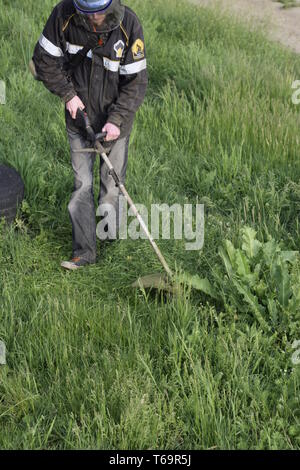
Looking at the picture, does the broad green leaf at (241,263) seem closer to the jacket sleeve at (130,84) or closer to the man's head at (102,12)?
the jacket sleeve at (130,84)

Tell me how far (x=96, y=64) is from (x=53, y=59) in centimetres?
27

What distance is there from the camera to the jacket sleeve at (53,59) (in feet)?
13.6

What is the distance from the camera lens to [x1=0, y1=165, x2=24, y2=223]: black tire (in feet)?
15.3

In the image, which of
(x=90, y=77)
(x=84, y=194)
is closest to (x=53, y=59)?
(x=90, y=77)

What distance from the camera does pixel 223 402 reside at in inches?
120

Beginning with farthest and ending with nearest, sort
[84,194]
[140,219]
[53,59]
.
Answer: [84,194]
[53,59]
[140,219]

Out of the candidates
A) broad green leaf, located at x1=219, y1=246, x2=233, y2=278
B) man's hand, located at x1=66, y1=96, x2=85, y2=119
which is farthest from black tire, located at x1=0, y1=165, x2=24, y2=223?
broad green leaf, located at x1=219, y1=246, x2=233, y2=278

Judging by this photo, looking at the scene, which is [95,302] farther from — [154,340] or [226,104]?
[226,104]

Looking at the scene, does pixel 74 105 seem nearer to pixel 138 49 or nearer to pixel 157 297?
pixel 138 49

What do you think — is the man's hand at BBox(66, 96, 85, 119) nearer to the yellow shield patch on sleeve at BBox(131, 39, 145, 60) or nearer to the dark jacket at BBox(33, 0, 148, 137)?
the dark jacket at BBox(33, 0, 148, 137)

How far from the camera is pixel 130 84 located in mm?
4242

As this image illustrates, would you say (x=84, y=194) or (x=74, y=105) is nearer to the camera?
(x=74, y=105)

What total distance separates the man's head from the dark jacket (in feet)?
0.26

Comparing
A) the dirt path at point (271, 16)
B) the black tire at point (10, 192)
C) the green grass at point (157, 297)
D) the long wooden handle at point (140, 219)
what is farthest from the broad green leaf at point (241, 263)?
the dirt path at point (271, 16)
